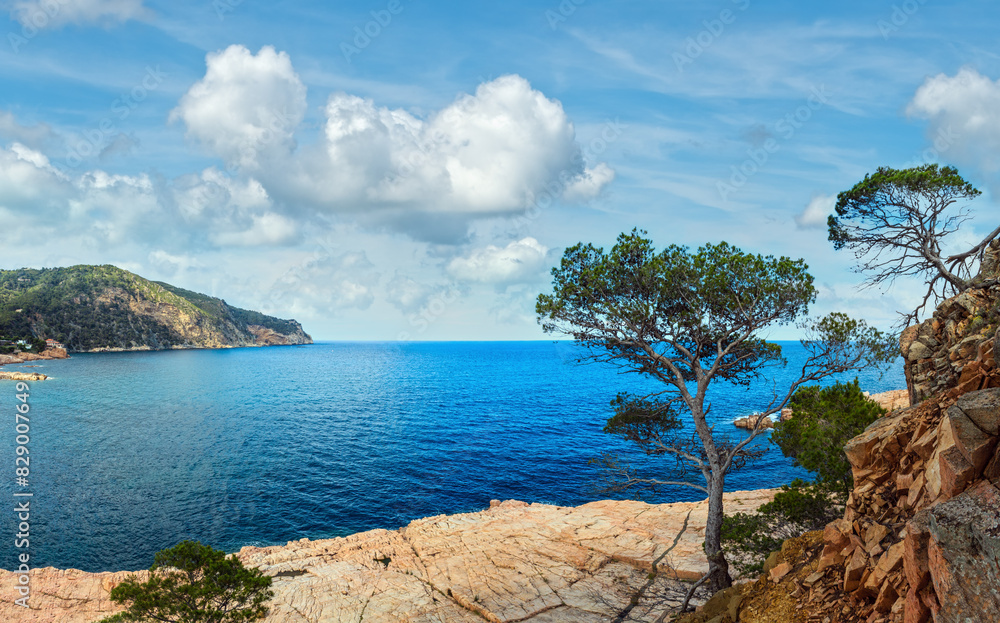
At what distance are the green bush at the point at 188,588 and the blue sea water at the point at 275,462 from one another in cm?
1641

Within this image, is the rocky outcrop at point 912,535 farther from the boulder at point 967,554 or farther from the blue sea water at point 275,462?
the blue sea water at point 275,462

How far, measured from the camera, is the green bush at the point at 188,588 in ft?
49.8

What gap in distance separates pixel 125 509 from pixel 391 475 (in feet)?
78.4

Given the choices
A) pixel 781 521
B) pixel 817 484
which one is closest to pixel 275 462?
pixel 781 521

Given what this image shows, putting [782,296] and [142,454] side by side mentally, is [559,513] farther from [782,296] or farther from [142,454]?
[142,454]

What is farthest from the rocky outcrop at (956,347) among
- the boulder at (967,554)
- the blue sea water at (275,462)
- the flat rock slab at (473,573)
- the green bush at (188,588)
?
the green bush at (188,588)

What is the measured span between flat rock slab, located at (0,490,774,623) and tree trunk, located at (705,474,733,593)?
2.55 m

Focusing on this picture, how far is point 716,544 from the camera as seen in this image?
2022cm

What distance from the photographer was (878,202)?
21578 millimetres

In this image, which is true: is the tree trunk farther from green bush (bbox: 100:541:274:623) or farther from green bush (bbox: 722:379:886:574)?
green bush (bbox: 100:541:274:623)

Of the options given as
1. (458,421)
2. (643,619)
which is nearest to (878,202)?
(643,619)

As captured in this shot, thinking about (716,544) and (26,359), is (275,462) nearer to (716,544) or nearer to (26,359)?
(716,544)

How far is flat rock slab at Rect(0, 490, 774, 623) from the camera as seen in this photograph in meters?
21.1

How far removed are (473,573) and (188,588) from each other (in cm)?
1377
